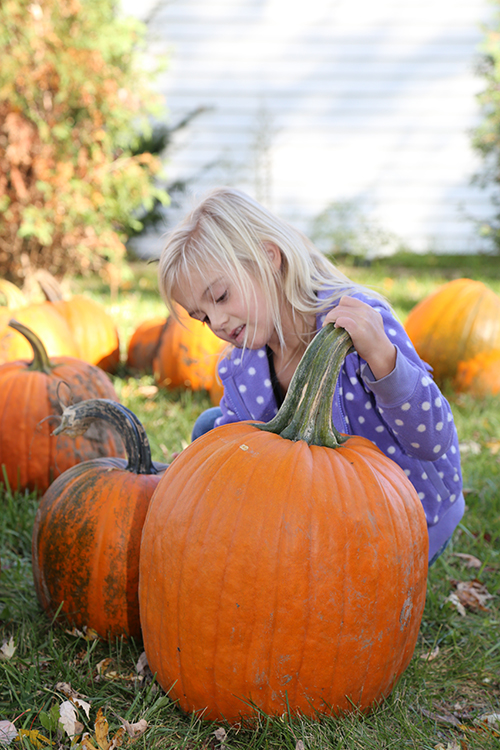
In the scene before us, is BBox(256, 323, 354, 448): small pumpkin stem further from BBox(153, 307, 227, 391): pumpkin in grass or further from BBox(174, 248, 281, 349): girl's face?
BBox(153, 307, 227, 391): pumpkin in grass

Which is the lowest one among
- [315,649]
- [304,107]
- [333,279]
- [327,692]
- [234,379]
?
[327,692]

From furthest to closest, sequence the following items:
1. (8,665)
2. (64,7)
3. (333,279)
Result: 1. (64,7)
2. (333,279)
3. (8,665)

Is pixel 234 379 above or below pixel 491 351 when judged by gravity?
above

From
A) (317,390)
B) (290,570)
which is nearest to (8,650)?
(290,570)

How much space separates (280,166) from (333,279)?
30.1 feet

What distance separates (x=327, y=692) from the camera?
155cm

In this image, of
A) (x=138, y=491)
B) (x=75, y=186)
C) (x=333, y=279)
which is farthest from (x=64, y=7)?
(x=138, y=491)

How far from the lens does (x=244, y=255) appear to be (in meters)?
2.08

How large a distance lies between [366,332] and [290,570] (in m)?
0.63

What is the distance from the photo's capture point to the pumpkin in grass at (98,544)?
6.39 feet

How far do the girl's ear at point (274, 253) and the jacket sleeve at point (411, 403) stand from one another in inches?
15.9

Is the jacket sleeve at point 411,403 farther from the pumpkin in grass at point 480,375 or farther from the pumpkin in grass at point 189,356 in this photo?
the pumpkin in grass at point 480,375

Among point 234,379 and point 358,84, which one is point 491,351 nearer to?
point 234,379

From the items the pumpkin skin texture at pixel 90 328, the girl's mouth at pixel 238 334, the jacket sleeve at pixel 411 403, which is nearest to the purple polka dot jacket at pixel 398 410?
the jacket sleeve at pixel 411 403
